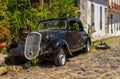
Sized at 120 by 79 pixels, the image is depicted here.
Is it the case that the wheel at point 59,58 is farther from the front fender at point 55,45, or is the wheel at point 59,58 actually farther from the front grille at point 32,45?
the front grille at point 32,45

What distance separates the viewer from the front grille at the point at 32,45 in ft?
37.6

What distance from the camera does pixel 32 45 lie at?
11.6 meters

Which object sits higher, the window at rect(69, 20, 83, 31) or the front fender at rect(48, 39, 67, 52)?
the window at rect(69, 20, 83, 31)

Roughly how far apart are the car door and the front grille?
70.0 inches

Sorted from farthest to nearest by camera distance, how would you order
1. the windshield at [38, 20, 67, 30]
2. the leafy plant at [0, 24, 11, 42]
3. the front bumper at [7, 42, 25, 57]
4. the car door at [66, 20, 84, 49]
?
1. the leafy plant at [0, 24, 11, 42]
2. the windshield at [38, 20, 67, 30]
3. the car door at [66, 20, 84, 49]
4. the front bumper at [7, 42, 25, 57]

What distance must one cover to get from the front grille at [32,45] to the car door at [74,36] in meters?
1.78

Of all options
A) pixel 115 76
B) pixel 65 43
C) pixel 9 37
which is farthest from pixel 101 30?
pixel 115 76

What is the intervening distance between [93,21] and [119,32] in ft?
54.8

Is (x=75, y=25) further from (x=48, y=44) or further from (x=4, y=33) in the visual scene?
(x=4, y=33)

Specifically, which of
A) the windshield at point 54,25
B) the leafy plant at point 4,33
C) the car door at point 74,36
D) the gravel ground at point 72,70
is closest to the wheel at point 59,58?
the gravel ground at point 72,70

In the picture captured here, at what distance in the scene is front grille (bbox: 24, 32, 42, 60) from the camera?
11445 mm

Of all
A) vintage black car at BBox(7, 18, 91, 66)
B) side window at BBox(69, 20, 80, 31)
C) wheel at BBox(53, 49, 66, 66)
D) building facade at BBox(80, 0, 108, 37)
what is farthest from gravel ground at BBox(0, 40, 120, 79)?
building facade at BBox(80, 0, 108, 37)

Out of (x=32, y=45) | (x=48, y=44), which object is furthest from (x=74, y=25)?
(x=32, y=45)

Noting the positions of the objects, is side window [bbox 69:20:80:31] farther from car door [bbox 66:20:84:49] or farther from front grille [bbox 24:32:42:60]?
front grille [bbox 24:32:42:60]
